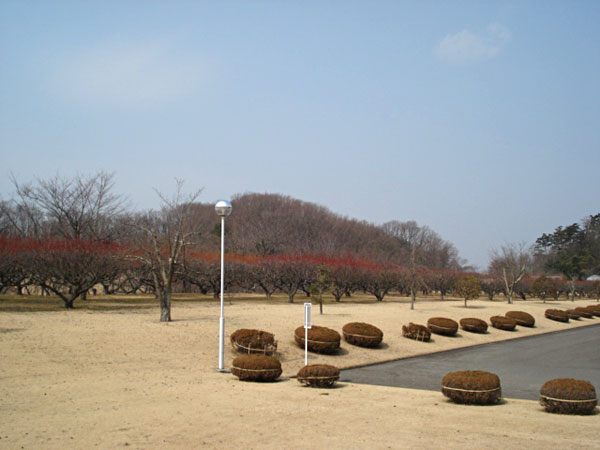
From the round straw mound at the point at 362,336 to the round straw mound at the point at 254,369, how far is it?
284 inches

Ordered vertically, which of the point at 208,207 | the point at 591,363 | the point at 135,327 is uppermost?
the point at 208,207

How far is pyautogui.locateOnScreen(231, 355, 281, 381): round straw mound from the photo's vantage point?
13.2 m

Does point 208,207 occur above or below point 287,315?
above

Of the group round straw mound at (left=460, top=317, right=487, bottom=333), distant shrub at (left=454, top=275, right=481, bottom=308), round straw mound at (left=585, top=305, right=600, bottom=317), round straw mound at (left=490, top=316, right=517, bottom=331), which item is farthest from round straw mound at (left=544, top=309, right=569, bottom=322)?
round straw mound at (left=460, top=317, right=487, bottom=333)

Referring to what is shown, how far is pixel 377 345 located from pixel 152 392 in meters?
11.3

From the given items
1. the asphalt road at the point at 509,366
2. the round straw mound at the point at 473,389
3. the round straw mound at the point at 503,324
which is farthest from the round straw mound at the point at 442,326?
the round straw mound at the point at 473,389

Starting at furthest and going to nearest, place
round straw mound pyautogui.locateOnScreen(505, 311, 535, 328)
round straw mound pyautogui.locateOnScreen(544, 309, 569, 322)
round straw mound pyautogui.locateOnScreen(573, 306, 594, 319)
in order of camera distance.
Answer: round straw mound pyautogui.locateOnScreen(573, 306, 594, 319), round straw mound pyautogui.locateOnScreen(544, 309, 569, 322), round straw mound pyautogui.locateOnScreen(505, 311, 535, 328)

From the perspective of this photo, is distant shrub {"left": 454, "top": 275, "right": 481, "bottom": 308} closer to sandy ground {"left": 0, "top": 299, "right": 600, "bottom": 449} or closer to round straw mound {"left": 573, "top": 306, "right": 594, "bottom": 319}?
round straw mound {"left": 573, "top": 306, "right": 594, "bottom": 319}

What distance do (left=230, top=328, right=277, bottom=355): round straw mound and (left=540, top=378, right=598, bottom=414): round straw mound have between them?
846 centimetres

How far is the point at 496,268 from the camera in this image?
6456 centimetres

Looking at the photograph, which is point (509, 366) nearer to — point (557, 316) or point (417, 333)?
point (417, 333)

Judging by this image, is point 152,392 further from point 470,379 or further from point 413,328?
point 413,328

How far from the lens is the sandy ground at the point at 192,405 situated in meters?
7.77

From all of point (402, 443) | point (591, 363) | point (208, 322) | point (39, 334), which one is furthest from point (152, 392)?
point (591, 363)
